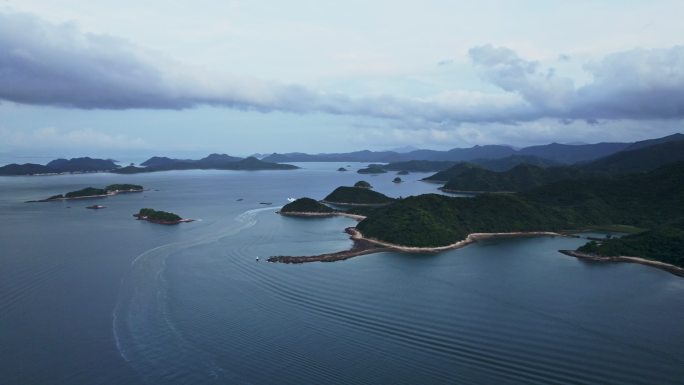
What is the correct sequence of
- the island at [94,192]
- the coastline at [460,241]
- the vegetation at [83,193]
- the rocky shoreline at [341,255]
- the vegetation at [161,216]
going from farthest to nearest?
1. the vegetation at [83,193]
2. the island at [94,192]
3. the vegetation at [161,216]
4. the coastline at [460,241]
5. the rocky shoreline at [341,255]

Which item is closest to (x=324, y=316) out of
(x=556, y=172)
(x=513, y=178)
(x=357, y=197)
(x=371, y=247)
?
(x=371, y=247)

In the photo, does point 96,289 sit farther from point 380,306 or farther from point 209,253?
point 380,306

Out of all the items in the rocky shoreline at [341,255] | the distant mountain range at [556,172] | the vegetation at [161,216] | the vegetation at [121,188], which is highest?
the distant mountain range at [556,172]

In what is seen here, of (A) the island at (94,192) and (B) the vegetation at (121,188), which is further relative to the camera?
(B) the vegetation at (121,188)

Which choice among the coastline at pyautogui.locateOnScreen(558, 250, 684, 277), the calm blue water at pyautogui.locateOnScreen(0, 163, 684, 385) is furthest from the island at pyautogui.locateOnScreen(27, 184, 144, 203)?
the coastline at pyautogui.locateOnScreen(558, 250, 684, 277)

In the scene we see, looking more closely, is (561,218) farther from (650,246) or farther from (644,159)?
(644,159)

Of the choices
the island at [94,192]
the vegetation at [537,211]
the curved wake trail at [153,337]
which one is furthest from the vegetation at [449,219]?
the island at [94,192]

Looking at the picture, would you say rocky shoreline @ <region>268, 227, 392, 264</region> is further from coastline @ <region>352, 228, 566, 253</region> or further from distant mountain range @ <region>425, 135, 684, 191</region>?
distant mountain range @ <region>425, 135, 684, 191</region>

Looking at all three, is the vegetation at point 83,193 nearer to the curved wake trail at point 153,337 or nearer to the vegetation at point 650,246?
the curved wake trail at point 153,337
